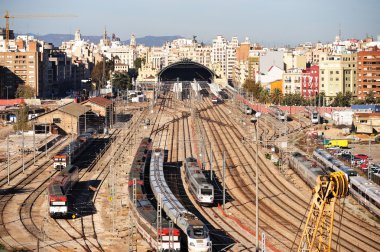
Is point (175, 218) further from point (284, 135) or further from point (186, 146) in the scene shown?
point (284, 135)

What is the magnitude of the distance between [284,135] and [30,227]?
3121 cm

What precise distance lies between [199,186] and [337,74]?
5320cm

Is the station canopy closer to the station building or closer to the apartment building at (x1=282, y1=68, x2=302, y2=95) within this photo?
the apartment building at (x1=282, y1=68, x2=302, y2=95)

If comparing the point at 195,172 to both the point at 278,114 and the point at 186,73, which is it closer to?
the point at 278,114

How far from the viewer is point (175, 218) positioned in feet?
72.9

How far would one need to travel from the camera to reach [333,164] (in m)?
33.6

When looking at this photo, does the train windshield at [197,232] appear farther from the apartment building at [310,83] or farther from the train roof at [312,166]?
the apartment building at [310,83]

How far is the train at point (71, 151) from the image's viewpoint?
36.2 m

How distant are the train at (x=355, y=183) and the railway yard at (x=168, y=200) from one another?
342 mm

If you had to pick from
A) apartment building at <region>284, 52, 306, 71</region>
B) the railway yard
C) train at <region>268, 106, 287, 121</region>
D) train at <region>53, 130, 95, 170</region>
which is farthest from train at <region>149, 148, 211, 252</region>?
apartment building at <region>284, 52, 306, 71</region>

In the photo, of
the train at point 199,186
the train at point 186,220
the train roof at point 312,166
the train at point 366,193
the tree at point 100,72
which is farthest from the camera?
the tree at point 100,72

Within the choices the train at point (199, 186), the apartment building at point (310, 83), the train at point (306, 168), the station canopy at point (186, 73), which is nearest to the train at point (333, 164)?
the train at point (306, 168)

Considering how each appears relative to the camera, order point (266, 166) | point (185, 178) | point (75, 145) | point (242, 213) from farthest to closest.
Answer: point (75, 145)
point (266, 166)
point (185, 178)
point (242, 213)

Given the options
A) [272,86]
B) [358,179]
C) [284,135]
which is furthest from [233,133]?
[272,86]
